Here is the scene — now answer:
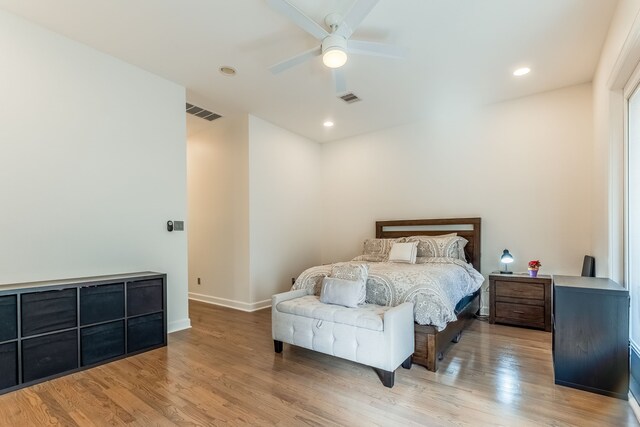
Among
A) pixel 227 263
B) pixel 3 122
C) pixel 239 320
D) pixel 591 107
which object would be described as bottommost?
pixel 239 320

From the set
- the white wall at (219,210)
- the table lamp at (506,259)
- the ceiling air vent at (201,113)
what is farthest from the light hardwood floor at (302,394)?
the ceiling air vent at (201,113)

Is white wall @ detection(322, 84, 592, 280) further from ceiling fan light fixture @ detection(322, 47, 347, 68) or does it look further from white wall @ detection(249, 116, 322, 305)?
ceiling fan light fixture @ detection(322, 47, 347, 68)

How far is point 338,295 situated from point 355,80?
254 cm

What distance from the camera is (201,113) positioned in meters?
4.93

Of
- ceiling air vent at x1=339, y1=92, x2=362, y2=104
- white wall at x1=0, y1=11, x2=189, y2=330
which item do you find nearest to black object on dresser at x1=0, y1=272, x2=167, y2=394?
white wall at x1=0, y1=11, x2=189, y2=330

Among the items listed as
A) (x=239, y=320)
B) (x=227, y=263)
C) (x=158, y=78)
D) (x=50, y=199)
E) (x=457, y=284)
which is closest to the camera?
(x=50, y=199)

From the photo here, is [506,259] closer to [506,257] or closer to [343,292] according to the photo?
→ [506,257]

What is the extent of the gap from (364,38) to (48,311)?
11.9 feet

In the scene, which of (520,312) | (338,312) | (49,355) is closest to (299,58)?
(338,312)

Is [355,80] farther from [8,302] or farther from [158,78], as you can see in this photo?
[8,302]

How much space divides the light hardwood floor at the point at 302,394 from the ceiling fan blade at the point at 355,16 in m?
2.76

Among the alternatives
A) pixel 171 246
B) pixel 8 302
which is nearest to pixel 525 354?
pixel 171 246

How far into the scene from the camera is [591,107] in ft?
12.6

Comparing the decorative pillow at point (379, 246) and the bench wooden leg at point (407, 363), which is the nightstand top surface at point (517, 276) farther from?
the bench wooden leg at point (407, 363)
